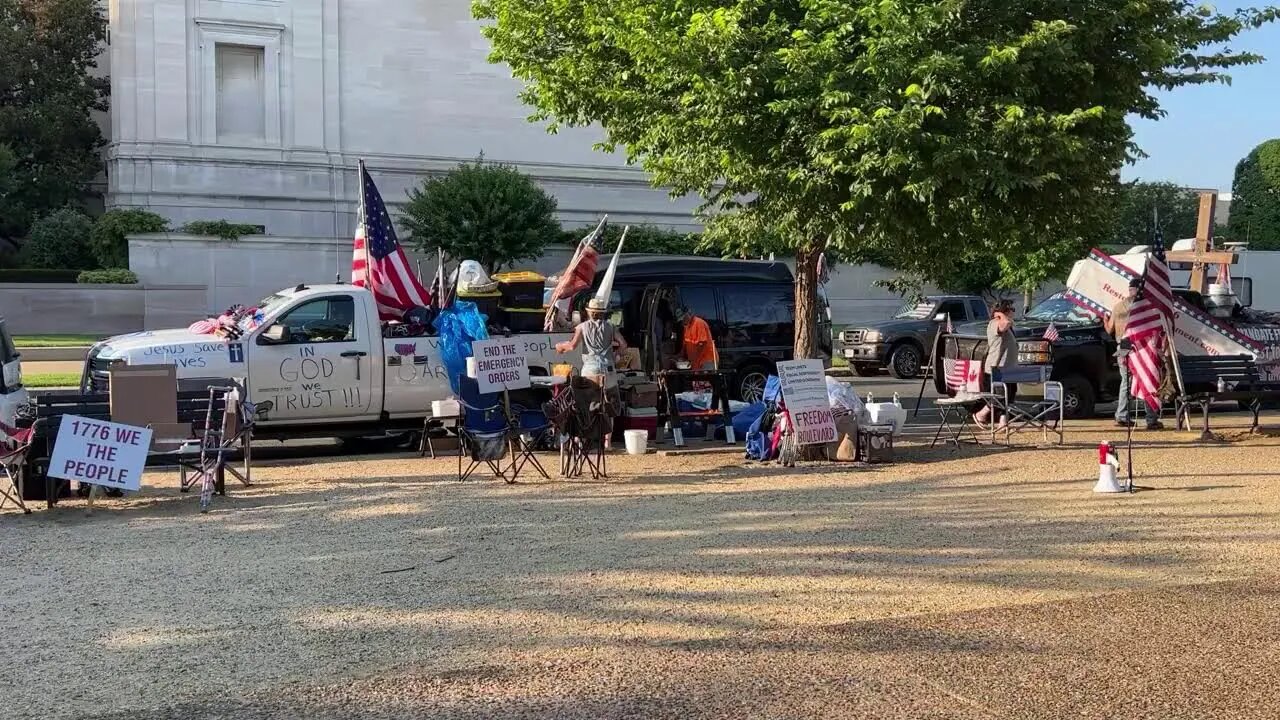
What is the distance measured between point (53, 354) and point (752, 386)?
16554mm

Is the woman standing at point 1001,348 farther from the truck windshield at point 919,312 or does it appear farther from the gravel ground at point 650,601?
the truck windshield at point 919,312

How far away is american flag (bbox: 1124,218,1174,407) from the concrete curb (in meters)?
21.1

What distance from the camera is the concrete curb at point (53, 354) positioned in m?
25.7

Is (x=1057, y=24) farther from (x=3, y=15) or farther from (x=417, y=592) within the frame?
(x=3, y=15)

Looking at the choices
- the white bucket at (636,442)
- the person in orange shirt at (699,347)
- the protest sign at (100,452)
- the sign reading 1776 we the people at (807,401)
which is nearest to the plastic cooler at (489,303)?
the person in orange shirt at (699,347)

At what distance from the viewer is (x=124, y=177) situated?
38906mm

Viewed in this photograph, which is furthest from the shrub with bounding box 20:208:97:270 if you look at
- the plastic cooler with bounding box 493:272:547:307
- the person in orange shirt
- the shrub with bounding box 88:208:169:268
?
the person in orange shirt

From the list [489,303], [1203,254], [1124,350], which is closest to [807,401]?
[489,303]

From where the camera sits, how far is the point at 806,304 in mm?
14312

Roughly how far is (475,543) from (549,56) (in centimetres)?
861

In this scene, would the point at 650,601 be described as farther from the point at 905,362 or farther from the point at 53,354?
the point at 53,354

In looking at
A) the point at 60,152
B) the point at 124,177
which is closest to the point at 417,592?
the point at 124,177

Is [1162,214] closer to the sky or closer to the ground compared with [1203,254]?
closer to the sky

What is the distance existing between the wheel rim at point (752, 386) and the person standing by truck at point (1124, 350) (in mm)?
4752
